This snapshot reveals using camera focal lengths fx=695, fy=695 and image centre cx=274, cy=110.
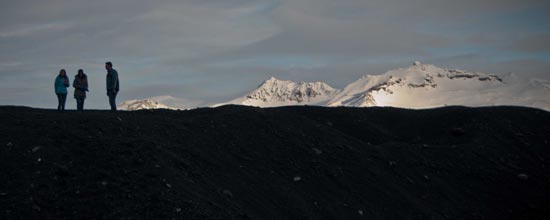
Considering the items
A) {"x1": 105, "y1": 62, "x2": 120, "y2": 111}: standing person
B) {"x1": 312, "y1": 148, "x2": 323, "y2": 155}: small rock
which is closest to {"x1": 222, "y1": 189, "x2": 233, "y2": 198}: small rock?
{"x1": 312, "y1": 148, "x2": 323, "y2": 155}: small rock

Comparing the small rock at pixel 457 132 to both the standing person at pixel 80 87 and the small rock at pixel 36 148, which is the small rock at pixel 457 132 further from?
the small rock at pixel 36 148

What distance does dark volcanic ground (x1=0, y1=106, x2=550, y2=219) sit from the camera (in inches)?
621

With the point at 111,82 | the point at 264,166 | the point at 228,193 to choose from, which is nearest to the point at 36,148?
the point at 228,193

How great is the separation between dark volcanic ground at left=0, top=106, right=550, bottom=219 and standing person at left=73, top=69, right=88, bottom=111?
2.45 m

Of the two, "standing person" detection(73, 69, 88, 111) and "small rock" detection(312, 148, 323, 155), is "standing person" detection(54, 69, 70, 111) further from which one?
"small rock" detection(312, 148, 323, 155)

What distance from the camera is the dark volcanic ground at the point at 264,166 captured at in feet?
51.8

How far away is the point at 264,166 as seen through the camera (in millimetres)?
20234

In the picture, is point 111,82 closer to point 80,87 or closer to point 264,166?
point 80,87

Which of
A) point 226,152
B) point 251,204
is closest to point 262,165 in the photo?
point 226,152

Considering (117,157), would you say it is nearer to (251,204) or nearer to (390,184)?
(251,204)

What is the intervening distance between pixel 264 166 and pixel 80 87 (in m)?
8.92

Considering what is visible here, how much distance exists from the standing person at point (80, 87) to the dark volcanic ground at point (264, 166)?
8.05 feet

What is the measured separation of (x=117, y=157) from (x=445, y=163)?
485 inches

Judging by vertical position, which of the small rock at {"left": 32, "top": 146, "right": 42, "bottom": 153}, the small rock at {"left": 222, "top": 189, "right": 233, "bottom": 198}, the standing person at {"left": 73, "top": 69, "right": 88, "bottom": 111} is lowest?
the small rock at {"left": 222, "top": 189, "right": 233, "bottom": 198}
